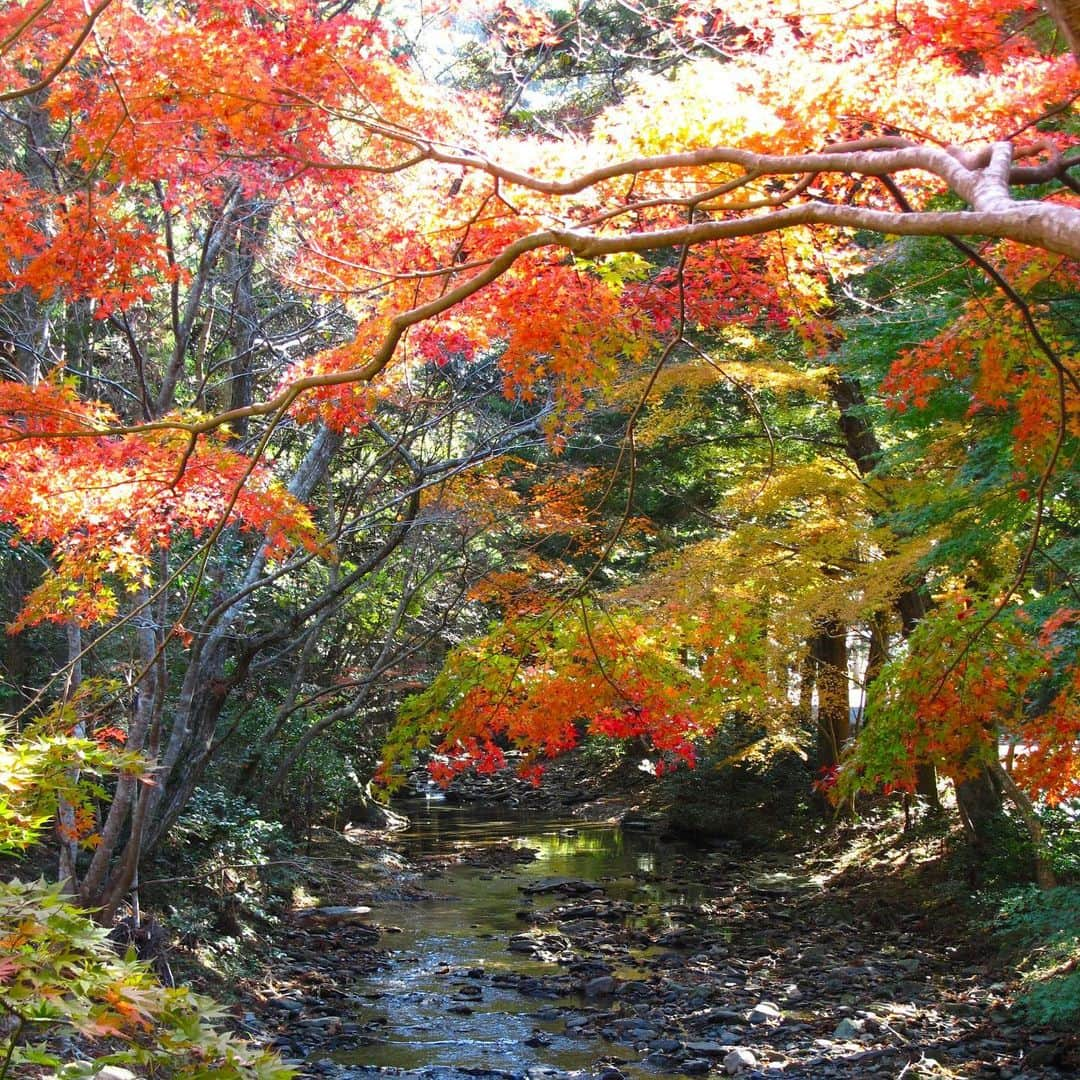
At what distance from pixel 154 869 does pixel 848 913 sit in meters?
7.97

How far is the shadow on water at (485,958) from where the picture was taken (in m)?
8.52

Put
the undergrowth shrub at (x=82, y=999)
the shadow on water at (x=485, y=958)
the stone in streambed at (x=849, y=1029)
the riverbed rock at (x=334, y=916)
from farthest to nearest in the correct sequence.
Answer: the riverbed rock at (x=334, y=916) < the stone in streambed at (x=849, y=1029) < the shadow on water at (x=485, y=958) < the undergrowth shrub at (x=82, y=999)

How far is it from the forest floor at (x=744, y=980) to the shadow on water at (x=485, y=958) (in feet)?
0.27

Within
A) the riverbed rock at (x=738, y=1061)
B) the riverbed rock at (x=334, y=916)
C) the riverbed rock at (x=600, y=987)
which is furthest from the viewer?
the riverbed rock at (x=334, y=916)

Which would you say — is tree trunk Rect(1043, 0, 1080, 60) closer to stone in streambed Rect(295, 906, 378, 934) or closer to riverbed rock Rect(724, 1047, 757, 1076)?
riverbed rock Rect(724, 1047, 757, 1076)

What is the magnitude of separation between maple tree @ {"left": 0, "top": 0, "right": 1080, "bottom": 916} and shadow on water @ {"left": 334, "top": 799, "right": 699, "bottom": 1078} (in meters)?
2.43

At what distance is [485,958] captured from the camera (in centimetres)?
1130

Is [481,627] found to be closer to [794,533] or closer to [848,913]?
[794,533]

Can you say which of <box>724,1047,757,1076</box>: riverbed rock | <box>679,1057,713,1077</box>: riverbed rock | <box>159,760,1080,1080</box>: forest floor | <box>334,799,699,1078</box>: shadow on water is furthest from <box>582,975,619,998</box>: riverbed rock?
<box>724,1047,757,1076</box>: riverbed rock

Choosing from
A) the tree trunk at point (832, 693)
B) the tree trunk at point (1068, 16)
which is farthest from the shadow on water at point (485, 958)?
the tree trunk at point (1068, 16)

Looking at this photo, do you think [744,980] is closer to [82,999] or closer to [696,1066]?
[696,1066]

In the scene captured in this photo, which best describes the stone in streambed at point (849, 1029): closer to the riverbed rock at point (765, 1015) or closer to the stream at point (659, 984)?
the stream at point (659, 984)

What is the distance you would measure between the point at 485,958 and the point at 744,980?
2.72 meters

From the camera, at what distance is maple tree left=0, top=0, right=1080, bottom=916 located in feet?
17.8
